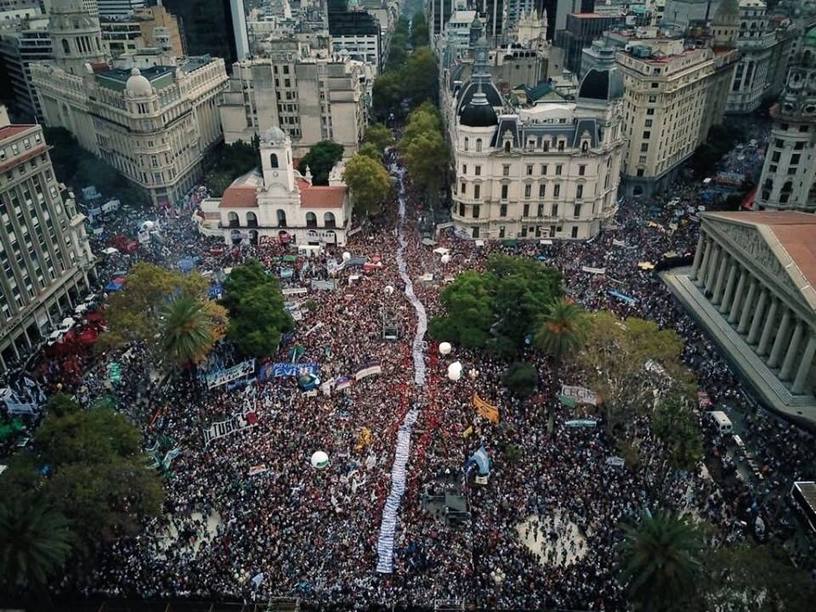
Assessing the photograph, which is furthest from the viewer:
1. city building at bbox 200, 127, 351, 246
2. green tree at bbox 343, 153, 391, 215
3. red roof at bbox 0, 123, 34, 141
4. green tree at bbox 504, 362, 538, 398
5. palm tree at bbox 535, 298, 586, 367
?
green tree at bbox 343, 153, 391, 215

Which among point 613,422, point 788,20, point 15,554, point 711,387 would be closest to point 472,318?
point 613,422

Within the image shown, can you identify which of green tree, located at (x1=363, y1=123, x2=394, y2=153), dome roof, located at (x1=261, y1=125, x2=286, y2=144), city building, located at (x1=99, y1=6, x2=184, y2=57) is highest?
city building, located at (x1=99, y1=6, x2=184, y2=57)

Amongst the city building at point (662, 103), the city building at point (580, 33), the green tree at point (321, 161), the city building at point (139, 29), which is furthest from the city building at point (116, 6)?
the city building at point (662, 103)

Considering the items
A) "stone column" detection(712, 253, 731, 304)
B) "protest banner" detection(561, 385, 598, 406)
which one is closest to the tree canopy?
"protest banner" detection(561, 385, 598, 406)

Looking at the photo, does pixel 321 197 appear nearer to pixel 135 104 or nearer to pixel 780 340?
pixel 135 104

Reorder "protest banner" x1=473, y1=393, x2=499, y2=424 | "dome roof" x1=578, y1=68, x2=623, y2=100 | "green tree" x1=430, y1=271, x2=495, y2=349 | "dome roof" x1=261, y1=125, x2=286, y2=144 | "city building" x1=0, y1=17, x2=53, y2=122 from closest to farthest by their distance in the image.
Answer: "protest banner" x1=473, y1=393, x2=499, y2=424, "green tree" x1=430, y1=271, x2=495, y2=349, "dome roof" x1=261, y1=125, x2=286, y2=144, "dome roof" x1=578, y1=68, x2=623, y2=100, "city building" x1=0, y1=17, x2=53, y2=122

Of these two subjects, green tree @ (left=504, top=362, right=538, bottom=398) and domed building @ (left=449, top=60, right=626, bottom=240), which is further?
domed building @ (left=449, top=60, right=626, bottom=240)

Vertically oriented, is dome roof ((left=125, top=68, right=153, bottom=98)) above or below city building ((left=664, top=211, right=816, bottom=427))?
above

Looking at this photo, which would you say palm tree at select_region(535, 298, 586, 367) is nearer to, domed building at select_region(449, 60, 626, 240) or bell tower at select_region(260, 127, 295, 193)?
domed building at select_region(449, 60, 626, 240)
